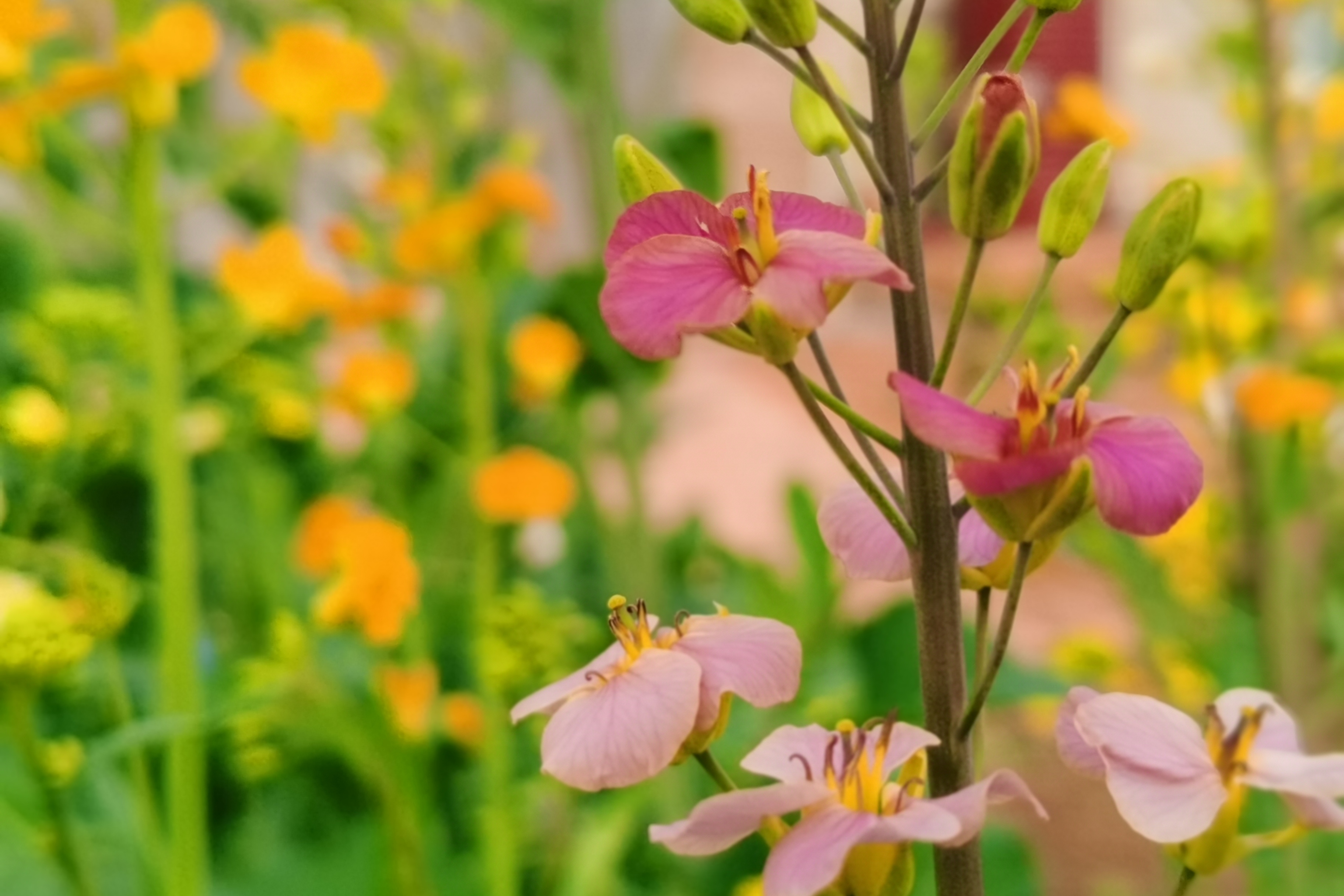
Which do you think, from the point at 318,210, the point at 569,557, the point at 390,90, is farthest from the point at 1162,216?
the point at 318,210

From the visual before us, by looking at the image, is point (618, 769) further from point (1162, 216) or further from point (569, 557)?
point (569, 557)

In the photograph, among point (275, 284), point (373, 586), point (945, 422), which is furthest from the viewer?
point (275, 284)

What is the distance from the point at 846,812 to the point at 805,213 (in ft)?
0.26

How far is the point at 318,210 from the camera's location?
123 centimetres

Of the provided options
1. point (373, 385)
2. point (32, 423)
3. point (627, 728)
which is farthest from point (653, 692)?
point (373, 385)

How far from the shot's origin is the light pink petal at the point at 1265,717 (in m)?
0.16

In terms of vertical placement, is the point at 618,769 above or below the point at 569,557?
above

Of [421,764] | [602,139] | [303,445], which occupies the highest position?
[602,139]

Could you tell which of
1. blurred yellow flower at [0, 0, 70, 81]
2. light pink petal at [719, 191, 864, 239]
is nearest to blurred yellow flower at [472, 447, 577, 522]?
blurred yellow flower at [0, 0, 70, 81]

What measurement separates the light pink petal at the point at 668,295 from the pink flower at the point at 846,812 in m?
0.06

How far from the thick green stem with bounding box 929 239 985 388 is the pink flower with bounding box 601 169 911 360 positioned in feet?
0.05

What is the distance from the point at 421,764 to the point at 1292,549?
466mm

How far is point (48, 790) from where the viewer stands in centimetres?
23

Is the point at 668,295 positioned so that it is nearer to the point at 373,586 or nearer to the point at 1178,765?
the point at 1178,765
